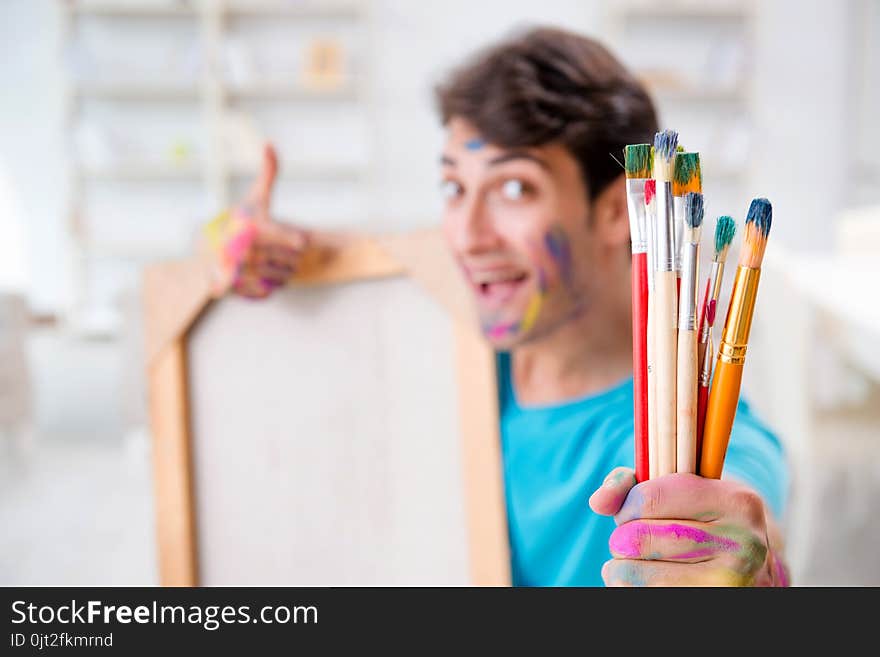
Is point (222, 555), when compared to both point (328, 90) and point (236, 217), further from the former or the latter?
point (328, 90)

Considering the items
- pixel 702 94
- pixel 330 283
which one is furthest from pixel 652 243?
pixel 702 94

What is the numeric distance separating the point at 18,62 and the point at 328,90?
2.87 ft

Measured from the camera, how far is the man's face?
→ 427 millimetres

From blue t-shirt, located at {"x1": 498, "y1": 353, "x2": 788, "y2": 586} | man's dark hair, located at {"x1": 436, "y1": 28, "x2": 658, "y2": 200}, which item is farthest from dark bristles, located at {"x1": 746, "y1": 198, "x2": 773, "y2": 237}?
man's dark hair, located at {"x1": 436, "y1": 28, "x2": 658, "y2": 200}

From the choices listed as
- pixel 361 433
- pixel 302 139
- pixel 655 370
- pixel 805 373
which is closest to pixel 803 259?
pixel 805 373

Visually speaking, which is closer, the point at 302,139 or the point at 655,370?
the point at 655,370

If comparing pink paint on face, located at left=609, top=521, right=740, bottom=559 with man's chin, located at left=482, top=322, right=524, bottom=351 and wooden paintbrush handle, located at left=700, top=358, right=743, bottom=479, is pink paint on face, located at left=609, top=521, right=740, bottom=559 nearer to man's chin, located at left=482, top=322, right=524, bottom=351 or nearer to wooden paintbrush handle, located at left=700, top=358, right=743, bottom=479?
wooden paintbrush handle, located at left=700, top=358, right=743, bottom=479

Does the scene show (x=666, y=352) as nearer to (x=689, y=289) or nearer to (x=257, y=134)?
(x=689, y=289)

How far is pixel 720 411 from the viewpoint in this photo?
0.69 ft

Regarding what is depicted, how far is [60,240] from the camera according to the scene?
2.21 meters

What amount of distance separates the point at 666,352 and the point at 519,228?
23 centimetres

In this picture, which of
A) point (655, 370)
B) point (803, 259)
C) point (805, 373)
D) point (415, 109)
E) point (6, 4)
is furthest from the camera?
point (415, 109)

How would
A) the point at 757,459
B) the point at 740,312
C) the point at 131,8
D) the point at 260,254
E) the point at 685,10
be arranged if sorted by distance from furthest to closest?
1. the point at 131,8
2. the point at 685,10
3. the point at 260,254
4. the point at 757,459
5. the point at 740,312

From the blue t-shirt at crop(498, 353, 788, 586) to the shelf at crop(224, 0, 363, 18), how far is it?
2.01 m
